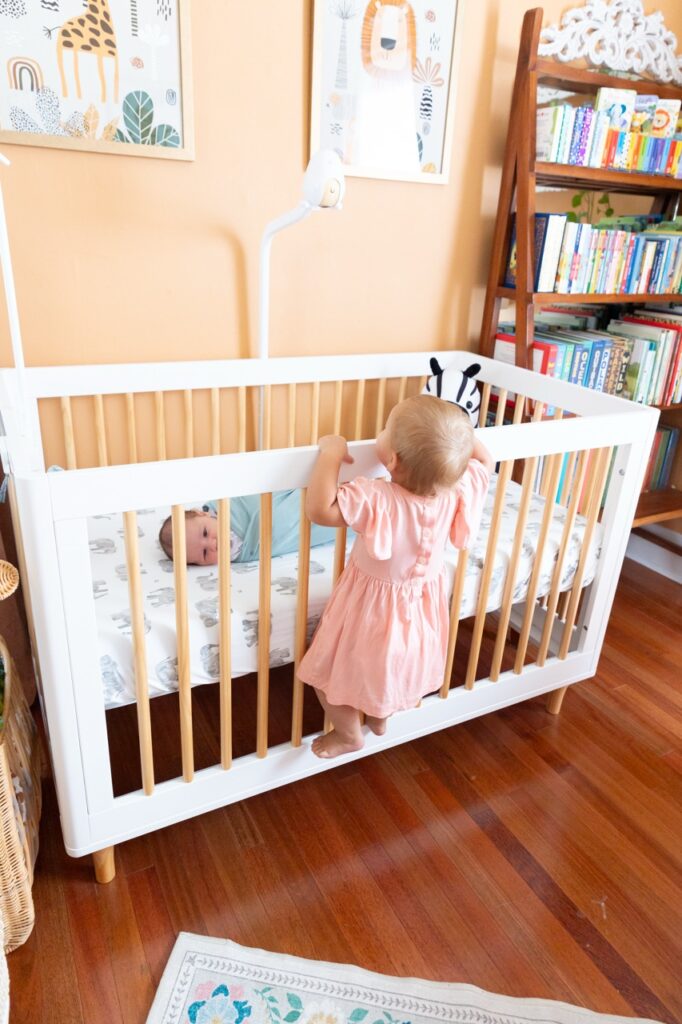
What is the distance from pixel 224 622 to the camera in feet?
3.85

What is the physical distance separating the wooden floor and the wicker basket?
0.08m

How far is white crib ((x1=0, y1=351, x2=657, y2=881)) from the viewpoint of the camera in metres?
1.02

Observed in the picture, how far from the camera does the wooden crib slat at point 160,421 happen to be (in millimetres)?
1758

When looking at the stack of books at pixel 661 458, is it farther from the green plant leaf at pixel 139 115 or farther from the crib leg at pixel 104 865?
the crib leg at pixel 104 865

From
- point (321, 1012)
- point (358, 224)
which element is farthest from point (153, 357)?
point (321, 1012)

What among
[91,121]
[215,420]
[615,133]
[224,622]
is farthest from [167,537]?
[615,133]

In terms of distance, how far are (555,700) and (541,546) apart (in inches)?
21.3

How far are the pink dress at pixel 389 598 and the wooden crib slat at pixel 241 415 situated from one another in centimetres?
78

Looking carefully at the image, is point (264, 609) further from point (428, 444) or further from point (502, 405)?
point (502, 405)

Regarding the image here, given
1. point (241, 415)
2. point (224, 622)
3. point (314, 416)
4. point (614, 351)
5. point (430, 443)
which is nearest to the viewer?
point (430, 443)

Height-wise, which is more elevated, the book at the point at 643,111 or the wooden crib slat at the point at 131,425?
the book at the point at 643,111

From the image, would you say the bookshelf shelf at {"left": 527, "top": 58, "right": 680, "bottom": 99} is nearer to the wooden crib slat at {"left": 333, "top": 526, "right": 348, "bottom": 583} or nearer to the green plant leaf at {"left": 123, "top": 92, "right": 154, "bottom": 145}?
the green plant leaf at {"left": 123, "top": 92, "right": 154, "bottom": 145}

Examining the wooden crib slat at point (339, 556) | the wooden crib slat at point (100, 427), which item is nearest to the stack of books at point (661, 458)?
the wooden crib slat at point (339, 556)

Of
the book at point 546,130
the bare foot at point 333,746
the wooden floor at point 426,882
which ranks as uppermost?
the book at point 546,130
